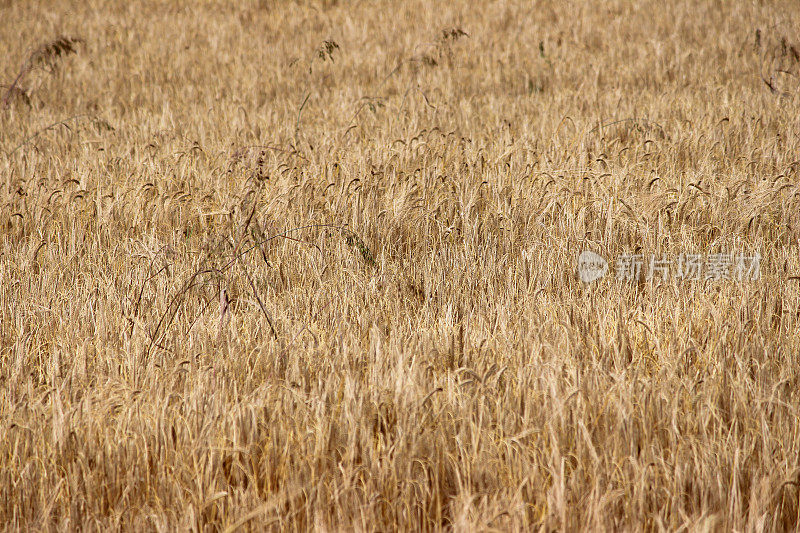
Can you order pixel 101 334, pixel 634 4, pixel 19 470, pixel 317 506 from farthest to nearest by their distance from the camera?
pixel 634 4
pixel 101 334
pixel 19 470
pixel 317 506

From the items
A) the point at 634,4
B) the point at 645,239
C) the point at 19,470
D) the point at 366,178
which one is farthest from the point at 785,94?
the point at 19,470

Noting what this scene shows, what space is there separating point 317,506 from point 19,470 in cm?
80

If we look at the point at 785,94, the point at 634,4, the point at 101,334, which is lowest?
the point at 101,334

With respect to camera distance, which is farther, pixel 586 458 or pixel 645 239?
pixel 645 239

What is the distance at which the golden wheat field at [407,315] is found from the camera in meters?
1.65

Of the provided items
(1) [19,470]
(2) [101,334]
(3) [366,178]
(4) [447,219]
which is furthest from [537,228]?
(1) [19,470]

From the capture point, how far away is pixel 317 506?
1581 millimetres

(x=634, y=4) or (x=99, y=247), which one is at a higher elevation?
(x=634, y=4)

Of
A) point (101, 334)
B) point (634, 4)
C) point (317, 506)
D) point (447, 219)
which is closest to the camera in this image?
point (317, 506)

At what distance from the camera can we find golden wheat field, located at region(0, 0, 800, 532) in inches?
65.1

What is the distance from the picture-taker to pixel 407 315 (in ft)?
8.26

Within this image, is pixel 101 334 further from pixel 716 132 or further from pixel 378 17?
pixel 378 17

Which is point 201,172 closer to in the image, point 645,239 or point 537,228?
point 537,228

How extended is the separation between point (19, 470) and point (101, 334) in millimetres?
736
